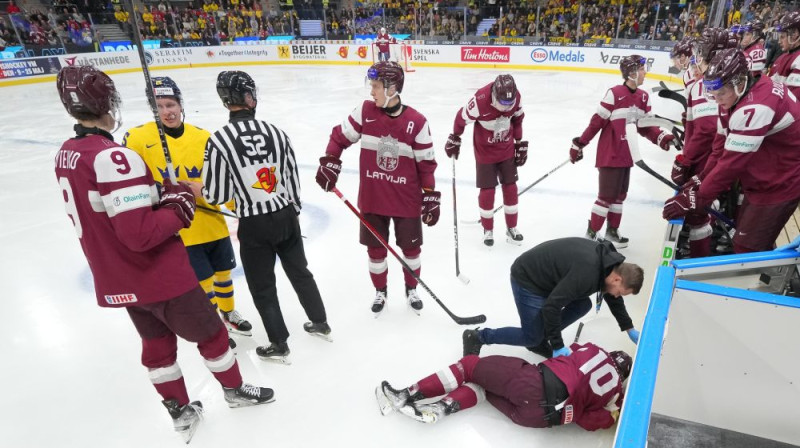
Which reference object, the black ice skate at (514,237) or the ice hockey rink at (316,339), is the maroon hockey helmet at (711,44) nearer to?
the ice hockey rink at (316,339)

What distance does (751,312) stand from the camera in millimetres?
1570

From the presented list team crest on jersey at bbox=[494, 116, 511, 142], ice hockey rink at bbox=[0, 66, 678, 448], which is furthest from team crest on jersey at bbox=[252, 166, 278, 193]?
team crest on jersey at bbox=[494, 116, 511, 142]

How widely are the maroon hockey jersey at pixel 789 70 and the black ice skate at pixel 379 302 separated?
334cm

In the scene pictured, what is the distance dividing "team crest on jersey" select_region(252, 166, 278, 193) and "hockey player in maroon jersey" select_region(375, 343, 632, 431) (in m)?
1.04

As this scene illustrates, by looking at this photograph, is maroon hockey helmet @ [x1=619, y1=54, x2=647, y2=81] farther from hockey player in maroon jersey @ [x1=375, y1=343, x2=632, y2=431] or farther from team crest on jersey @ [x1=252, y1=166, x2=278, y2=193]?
team crest on jersey @ [x1=252, y1=166, x2=278, y2=193]

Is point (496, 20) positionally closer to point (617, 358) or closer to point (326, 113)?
point (326, 113)

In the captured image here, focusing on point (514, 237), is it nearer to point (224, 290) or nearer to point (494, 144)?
point (494, 144)

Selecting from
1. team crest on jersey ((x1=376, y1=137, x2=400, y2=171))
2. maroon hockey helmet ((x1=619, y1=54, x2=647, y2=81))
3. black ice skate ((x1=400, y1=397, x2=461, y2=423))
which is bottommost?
black ice skate ((x1=400, y1=397, x2=461, y2=423))

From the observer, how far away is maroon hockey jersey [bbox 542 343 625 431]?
1.81m

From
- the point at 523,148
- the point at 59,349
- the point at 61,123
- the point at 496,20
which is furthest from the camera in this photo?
the point at 496,20

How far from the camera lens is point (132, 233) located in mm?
1491

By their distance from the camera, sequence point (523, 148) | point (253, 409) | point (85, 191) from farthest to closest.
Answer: point (523, 148)
point (253, 409)
point (85, 191)

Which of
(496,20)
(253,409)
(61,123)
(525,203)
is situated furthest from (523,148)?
(496,20)

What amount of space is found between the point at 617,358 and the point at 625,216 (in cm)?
232
